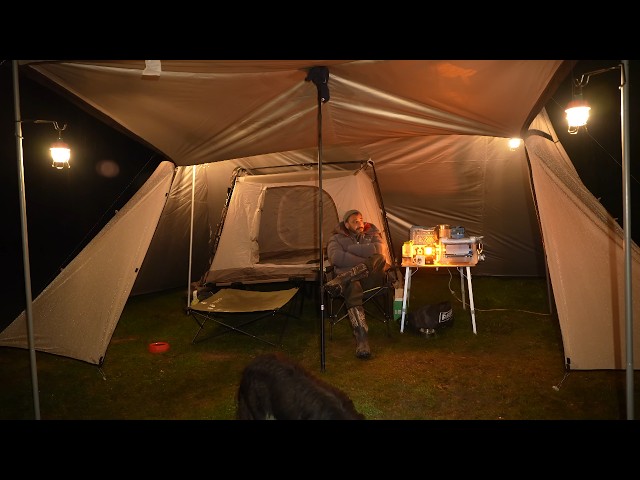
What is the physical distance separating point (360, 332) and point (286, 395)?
7.47ft

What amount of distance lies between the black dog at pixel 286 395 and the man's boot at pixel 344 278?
1.98 m

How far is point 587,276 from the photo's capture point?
10.3 feet

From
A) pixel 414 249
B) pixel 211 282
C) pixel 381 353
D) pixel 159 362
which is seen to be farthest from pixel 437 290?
pixel 159 362

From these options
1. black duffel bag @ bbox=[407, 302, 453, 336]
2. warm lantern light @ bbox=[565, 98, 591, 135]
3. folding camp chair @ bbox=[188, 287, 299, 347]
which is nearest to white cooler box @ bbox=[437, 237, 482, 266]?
black duffel bag @ bbox=[407, 302, 453, 336]

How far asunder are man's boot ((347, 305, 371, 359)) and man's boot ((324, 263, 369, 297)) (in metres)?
0.24

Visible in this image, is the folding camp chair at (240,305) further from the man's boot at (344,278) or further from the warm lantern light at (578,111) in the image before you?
the warm lantern light at (578,111)

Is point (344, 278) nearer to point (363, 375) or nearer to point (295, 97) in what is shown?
point (363, 375)

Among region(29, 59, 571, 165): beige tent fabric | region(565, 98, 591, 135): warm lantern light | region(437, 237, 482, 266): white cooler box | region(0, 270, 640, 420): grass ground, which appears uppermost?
region(29, 59, 571, 165): beige tent fabric

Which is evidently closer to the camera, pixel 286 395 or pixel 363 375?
pixel 286 395

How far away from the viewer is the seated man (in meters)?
4.12

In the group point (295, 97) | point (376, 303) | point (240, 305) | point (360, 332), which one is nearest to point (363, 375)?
point (360, 332)

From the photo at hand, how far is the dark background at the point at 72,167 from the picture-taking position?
4.58 m

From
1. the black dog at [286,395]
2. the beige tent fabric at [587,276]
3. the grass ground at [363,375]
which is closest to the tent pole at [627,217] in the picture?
the grass ground at [363,375]

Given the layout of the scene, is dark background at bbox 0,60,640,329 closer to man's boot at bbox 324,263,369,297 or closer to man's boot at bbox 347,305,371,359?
man's boot at bbox 324,263,369,297
